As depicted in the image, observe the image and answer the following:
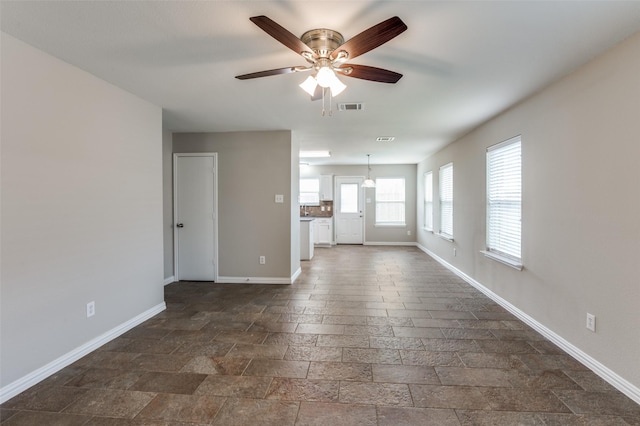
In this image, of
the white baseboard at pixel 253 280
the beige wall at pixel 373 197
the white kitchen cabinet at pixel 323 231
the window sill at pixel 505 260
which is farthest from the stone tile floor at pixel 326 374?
the beige wall at pixel 373 197

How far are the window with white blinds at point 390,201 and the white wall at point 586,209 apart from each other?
208 inches

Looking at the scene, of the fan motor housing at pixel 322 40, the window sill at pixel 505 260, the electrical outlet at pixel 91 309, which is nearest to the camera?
the fan motor housing at pixel 322 40

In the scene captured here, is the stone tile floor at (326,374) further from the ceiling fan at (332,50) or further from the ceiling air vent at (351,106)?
the ceiling air vent at (351,106)

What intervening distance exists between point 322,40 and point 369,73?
38 centimetres

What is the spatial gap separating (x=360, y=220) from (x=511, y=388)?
7029 mm

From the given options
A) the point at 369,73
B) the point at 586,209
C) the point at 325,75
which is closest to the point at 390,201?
the point at 586,209

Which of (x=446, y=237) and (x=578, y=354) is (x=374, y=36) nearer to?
(x=578, y=354)

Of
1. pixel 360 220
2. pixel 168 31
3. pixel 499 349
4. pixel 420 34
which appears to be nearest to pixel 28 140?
pixel 168 31

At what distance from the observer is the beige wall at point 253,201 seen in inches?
187

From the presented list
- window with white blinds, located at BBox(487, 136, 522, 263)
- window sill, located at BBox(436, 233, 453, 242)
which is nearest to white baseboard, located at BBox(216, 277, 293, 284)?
window with white blinds, located at BBox(487, 136, 522, 263)

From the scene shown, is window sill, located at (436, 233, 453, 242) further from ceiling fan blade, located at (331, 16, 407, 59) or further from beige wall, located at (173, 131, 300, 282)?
ceiling fan blade, located at (331, 16, 407, 59)

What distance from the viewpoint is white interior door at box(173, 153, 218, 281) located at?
4.83 metres

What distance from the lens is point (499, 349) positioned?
2.67 m

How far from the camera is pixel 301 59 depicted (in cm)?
242
